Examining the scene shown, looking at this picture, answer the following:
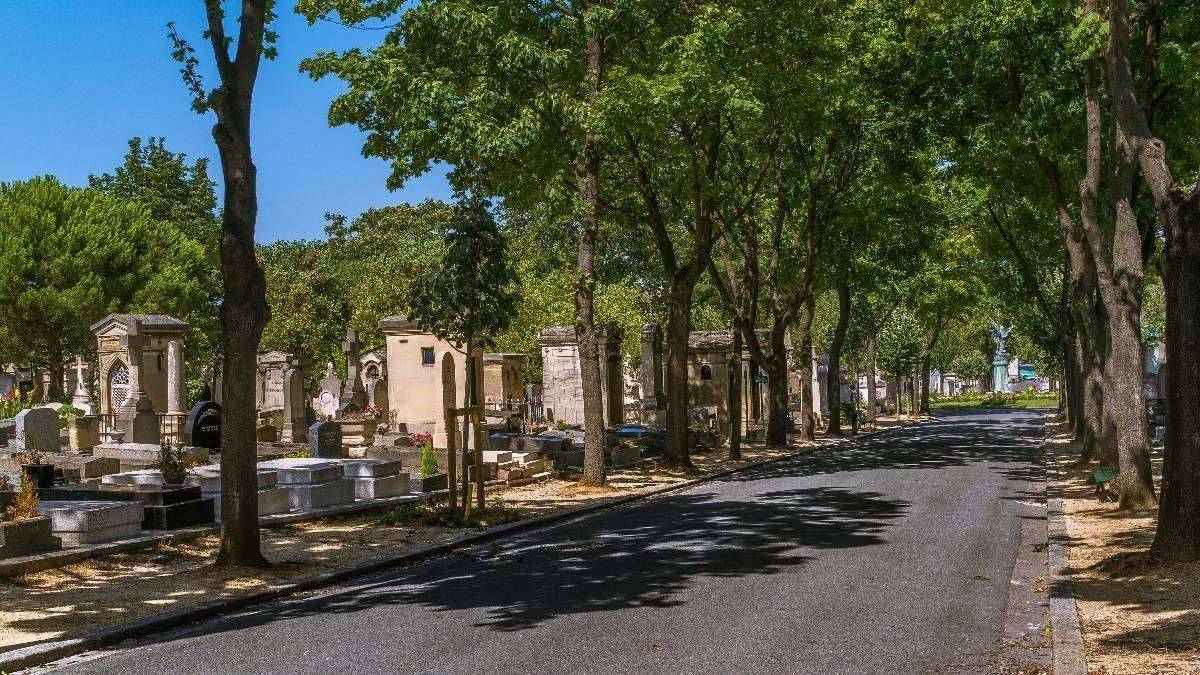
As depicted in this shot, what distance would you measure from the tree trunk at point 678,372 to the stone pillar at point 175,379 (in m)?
12.0

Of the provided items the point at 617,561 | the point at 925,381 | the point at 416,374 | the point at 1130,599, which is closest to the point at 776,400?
the point at 416,374

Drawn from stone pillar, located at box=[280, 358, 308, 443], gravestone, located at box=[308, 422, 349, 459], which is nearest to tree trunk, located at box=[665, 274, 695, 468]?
gravestone, located at box=[308, 422, 349, 459]

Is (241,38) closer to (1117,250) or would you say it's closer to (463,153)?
(463,153)

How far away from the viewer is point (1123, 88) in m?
13.4

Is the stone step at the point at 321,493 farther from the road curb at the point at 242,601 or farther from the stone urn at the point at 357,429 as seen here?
the stone urn at the point at 357,429

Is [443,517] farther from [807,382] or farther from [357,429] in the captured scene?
[807,382]

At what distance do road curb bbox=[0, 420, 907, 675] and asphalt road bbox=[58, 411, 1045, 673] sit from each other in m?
0.20

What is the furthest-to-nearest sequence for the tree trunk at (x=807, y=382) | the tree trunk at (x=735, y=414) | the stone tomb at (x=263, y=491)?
the tree trunk at (x=807, y=382)
the tree trunk at (x=735, y=414)
the stone tomb at (x=263, y=491)

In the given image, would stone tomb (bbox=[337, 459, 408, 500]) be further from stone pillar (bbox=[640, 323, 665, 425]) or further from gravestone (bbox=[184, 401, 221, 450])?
stone pillar (bbox=[640, 323, 665, 425])

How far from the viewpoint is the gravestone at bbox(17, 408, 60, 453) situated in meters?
22.9

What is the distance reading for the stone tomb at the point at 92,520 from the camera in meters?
12.7

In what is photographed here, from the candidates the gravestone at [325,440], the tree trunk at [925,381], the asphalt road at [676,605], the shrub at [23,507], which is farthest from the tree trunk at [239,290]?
the tree trunk at [925,381]

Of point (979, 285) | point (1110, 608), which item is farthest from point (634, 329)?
point (1110, 608)

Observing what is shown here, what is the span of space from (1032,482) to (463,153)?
11.6 metres
